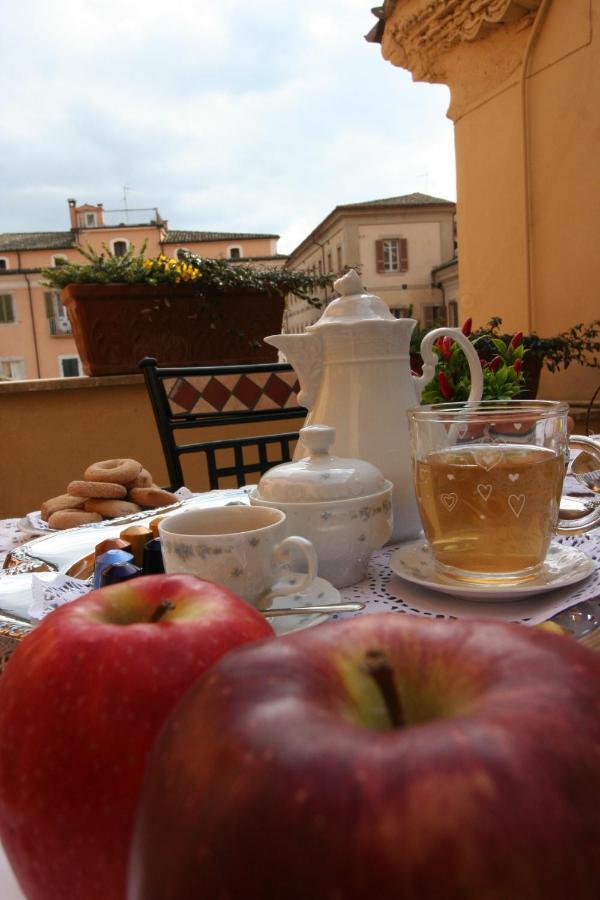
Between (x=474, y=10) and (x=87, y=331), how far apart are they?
8.79 ft


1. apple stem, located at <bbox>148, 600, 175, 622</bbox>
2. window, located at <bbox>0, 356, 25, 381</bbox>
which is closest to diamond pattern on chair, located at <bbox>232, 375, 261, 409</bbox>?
apple stem, located at <bbox>148, 600, 175, 622</bbox>

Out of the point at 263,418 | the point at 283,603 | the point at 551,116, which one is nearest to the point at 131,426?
the point at 263,418

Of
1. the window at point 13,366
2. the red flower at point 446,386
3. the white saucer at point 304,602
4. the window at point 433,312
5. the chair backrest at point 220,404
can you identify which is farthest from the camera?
the window at point 13,366

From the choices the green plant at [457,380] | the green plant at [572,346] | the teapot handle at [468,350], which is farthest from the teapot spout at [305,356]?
the green plant at [572,346]

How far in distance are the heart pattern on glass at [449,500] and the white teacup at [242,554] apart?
0.42ft

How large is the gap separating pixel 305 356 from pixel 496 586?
365 millimetres

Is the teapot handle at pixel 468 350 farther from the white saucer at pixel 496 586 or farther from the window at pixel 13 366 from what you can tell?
the window at pixel 13 366

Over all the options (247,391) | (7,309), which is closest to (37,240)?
(7,309)

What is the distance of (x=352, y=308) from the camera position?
28.2 inches

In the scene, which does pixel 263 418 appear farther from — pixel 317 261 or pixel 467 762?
pixel 317 261

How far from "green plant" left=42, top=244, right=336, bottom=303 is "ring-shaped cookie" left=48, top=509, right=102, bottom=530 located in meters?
1.40

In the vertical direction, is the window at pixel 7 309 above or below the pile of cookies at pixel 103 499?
above

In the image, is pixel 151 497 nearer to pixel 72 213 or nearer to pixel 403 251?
pixel 403 251

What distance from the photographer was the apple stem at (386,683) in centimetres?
17
